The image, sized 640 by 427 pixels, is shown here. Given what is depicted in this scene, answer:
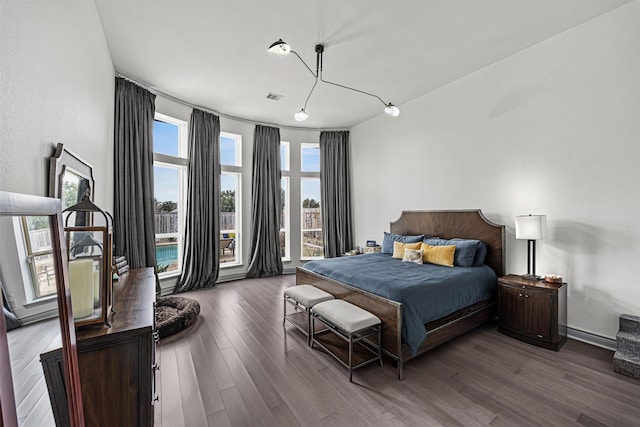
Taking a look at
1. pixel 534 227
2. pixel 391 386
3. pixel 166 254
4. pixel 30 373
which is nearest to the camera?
pixel 30 373

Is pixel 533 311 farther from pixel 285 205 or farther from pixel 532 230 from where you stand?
pixel 285 205

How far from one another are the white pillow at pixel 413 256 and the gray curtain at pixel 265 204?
278 cm

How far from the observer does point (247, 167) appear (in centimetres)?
565

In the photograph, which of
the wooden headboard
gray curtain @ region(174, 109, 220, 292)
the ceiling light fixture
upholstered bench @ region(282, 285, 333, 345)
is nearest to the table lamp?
the wooden headboard

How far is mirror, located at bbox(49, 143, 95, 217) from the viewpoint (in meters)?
1.44

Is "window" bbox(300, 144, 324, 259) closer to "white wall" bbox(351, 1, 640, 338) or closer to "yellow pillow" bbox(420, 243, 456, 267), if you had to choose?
"white wall" bbox(351, 1, 640, 338)

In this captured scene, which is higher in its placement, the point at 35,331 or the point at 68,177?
the point at 68,177

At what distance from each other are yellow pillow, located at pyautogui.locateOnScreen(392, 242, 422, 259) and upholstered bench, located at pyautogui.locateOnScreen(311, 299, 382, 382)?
5.62 ft

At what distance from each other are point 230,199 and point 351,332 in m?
4.08

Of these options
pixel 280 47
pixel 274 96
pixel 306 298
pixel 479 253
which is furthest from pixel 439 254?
pixel 274 96

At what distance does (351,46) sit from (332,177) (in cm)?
315

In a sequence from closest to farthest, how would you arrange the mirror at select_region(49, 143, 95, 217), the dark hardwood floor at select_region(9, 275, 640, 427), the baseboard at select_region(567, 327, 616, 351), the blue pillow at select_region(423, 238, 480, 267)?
1. the mirror at select_region(49, 143, 95, 217)
2. the dark hardwood floor at select_region(9, 275, 640, 427)
3. the baseboard at select_region(567, 327, 616, 351)
4. the blue pillow at select_region(423, 238, 480, 267)

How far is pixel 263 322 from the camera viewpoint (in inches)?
135

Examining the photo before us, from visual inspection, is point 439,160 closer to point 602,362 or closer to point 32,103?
point 602,362
